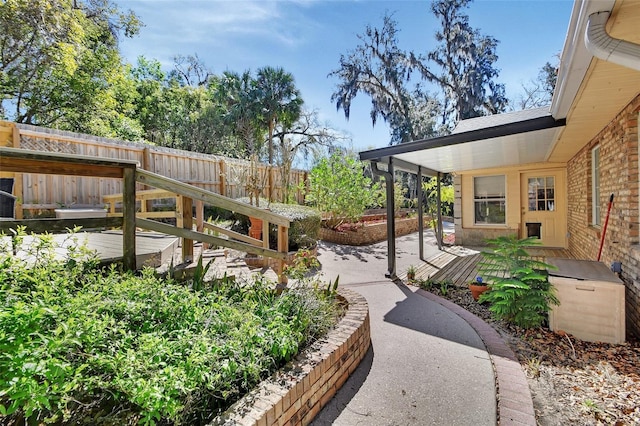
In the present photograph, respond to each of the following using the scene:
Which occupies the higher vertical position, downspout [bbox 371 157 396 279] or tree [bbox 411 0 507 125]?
tree [bbox 411 0 507 125]

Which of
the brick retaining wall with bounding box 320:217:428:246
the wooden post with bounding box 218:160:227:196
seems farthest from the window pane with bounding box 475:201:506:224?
the wooden post with bounding box 218:160:227:196

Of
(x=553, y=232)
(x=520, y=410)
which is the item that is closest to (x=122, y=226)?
(x=520, y=410)

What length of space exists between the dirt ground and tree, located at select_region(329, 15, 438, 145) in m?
16.9

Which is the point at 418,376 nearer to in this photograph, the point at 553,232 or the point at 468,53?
the point at 553,232

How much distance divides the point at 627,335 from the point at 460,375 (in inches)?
89.4

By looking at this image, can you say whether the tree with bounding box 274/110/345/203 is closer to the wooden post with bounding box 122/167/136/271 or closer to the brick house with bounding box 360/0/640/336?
the brick house with bounding box 360/0/640/336

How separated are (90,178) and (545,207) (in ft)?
38.4

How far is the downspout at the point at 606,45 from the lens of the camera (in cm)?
189

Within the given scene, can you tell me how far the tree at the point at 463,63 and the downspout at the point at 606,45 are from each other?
17857mm

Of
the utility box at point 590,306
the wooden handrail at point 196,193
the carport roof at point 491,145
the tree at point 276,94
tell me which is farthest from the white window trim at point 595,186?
the tree at point 276,94

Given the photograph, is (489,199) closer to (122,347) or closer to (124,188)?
(124,188)

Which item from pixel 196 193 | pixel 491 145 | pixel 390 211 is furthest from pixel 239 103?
pixel 196 193

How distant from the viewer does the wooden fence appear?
609 centimetres

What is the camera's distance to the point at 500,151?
581 cm
